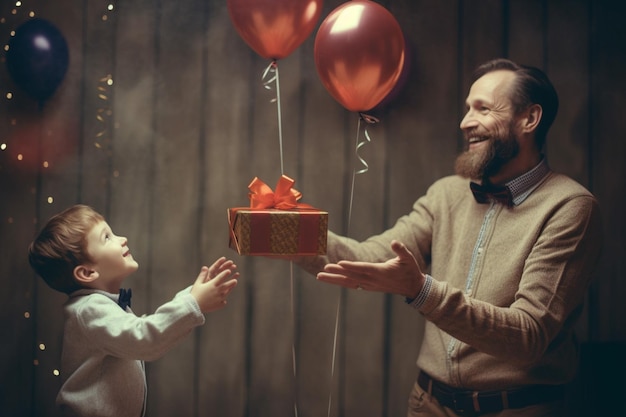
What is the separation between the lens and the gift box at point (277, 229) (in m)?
1.56

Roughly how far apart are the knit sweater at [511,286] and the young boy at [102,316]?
48 cm

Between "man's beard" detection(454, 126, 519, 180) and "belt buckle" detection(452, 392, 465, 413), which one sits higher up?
"man's beard" detection(454, 126, 519, 180)

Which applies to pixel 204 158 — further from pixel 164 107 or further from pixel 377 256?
pixel 377 256

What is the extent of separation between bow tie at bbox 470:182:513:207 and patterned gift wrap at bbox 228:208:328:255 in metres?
0.53

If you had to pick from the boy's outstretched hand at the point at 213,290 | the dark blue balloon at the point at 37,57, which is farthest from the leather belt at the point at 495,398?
the dark blue balloon at the point at 37,57

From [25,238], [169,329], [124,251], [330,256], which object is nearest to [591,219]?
[330,256]

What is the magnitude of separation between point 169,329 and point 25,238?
37.1 inches

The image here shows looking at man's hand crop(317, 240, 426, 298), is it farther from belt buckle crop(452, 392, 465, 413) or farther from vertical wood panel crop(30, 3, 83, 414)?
vertical wood panel crop(30, 3, 83, 414)

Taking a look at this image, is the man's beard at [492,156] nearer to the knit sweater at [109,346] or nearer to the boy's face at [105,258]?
the knit sweater at [109,346]

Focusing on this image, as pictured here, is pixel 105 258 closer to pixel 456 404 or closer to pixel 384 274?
pixel 384 274

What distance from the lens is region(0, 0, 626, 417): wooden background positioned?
2.19m

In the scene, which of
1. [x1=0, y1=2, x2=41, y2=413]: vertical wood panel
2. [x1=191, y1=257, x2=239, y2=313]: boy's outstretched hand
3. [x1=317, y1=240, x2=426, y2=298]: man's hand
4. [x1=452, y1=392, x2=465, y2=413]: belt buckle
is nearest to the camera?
[x1=317, y1=240, x2=426, y2=298]: man's hand

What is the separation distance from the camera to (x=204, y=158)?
223 centimetres

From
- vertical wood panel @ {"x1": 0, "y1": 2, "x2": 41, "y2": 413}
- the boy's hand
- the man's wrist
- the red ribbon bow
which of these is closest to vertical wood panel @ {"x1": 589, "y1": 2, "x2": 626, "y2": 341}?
the man's wrist
